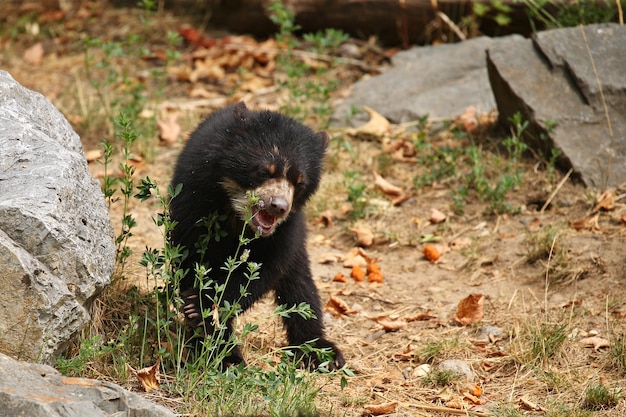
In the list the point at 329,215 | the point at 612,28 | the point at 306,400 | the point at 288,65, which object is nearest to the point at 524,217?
the point at 329,215

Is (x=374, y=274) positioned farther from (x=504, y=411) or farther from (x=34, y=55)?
(x=34, y=55)

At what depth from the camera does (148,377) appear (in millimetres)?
3998

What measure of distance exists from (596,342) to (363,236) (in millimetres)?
2137

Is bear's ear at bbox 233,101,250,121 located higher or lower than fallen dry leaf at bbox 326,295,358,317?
higher

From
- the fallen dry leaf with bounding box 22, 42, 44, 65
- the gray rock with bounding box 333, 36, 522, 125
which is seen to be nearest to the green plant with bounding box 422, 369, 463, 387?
the gray rock with bounding box 333, 36, 522, 125

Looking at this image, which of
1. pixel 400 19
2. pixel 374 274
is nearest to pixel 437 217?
pixel 374 274

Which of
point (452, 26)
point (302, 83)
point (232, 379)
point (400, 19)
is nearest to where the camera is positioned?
point (232, 379)

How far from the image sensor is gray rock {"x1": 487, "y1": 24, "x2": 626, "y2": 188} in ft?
22.6

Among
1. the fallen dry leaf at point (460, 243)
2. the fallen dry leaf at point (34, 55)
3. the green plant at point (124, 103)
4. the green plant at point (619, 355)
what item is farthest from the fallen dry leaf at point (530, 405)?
the fallen dry leaf at point (34, 55)

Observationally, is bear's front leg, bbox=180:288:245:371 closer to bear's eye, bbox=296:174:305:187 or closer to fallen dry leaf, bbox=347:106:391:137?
bear's eye, bbox=296:174:305:187

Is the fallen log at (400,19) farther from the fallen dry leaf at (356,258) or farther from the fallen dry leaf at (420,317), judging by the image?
the fallen dry leaf at (420,317)

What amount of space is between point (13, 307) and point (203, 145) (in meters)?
1.57

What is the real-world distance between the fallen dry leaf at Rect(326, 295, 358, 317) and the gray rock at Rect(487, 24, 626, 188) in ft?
7.88

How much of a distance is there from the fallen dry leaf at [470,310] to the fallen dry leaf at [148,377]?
84.0 inches
